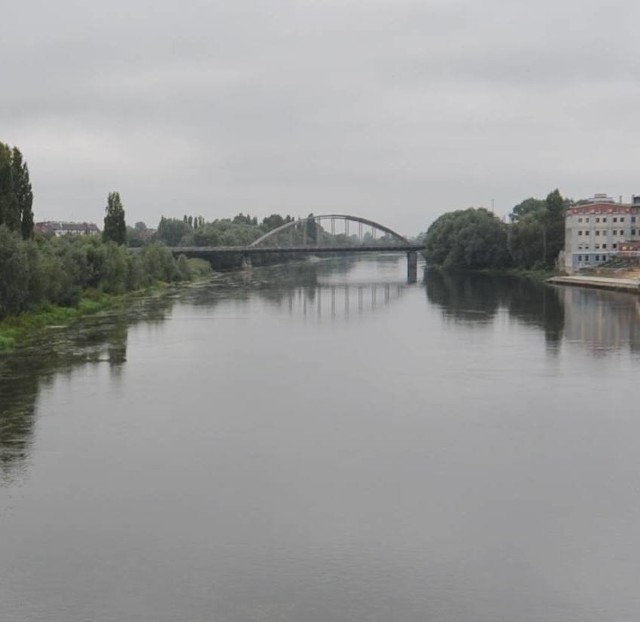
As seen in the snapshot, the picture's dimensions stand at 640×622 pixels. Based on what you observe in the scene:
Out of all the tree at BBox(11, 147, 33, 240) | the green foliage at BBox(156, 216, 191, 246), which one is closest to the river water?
the tree at BBox(11, 147, 33, 240)

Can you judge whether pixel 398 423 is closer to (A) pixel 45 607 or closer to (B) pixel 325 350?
(A) pixel 45 607

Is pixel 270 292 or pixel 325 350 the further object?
pixel 270 292

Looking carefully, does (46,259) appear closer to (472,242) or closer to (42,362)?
(42,362)

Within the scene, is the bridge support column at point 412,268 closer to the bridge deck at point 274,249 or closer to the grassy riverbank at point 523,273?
the bridge deck at point 274,249

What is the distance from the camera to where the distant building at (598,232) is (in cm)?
5078

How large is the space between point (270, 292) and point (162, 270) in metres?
6.19

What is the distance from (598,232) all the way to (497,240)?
393 inches

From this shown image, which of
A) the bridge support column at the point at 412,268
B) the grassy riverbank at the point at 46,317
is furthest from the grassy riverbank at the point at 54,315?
the bridge support column at the point at 412,268

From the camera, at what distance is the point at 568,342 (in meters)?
21.6

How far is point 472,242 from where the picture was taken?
60.2m

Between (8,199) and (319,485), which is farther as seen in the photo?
(8,199)

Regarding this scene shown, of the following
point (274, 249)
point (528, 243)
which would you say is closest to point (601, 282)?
point (528, 243)

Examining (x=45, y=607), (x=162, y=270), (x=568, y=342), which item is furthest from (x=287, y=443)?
(x=162, y=270)

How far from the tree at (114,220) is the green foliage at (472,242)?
28.9 meters
